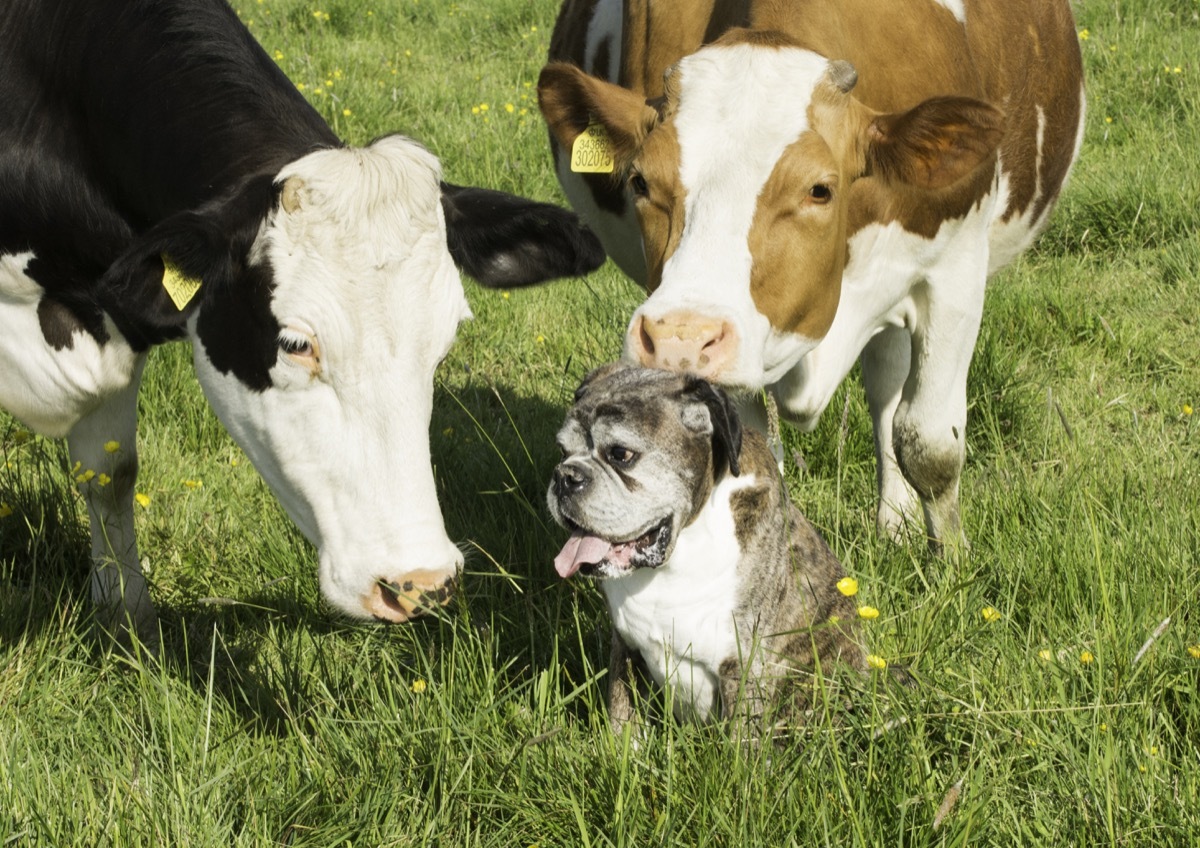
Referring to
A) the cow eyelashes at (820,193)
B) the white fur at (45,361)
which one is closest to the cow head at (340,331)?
the white fur at (45,361)

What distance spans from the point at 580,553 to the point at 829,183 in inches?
52.4

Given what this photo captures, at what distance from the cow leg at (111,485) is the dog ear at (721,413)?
200cm

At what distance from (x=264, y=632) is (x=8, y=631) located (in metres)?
0.68

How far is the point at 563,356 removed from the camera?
226 inches

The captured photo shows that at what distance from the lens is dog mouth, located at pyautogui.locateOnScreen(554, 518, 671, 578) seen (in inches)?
107

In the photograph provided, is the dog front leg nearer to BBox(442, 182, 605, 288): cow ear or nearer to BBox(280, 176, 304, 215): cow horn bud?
BBox(442, 182, 605, 288): cow ear

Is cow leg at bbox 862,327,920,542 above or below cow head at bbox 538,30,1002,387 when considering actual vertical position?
below

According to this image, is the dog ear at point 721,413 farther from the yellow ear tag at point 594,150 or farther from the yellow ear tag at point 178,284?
the yellow ear tag at point 594,150

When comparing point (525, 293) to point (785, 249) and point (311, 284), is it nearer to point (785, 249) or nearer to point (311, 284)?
point (785, 249)

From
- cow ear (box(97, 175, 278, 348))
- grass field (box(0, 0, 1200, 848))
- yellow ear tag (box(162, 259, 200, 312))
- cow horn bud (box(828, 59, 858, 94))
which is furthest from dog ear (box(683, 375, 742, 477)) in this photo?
cow horn bud (box(828, 59, 858, 94))

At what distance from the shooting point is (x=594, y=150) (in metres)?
3.99

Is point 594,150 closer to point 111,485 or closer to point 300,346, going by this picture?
point 300,346

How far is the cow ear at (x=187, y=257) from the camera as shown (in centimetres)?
283

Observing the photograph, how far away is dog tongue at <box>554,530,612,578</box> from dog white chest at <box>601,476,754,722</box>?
214mm
